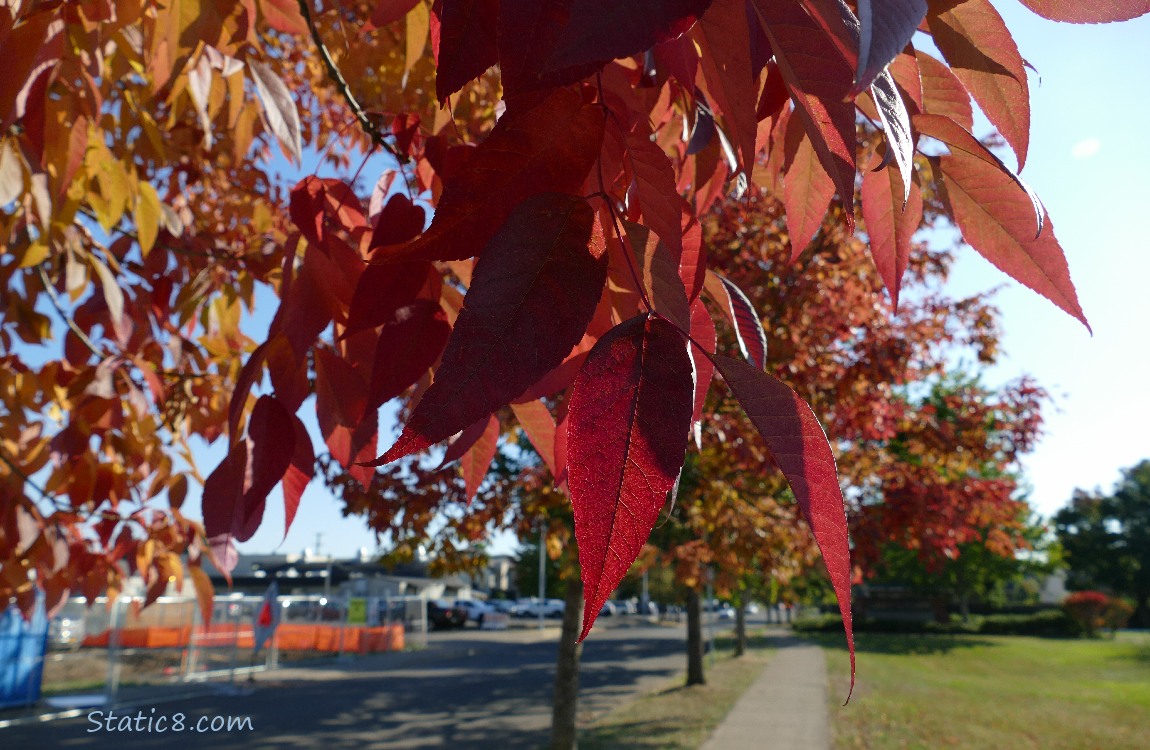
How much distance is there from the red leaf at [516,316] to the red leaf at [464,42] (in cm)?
13

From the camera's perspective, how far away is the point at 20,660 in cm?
1173

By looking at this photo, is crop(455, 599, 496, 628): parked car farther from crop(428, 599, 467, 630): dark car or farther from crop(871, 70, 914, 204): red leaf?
crop(871, 70, 914, 204): red leaf

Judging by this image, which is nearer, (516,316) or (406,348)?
(516,316)

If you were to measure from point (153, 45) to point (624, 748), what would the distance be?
909cm

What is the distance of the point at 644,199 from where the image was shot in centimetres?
61

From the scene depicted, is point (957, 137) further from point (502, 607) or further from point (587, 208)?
point (502, 607)

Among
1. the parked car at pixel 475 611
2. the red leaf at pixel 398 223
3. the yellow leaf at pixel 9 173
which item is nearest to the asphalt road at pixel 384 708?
the yellow leaf at pixel 9 173

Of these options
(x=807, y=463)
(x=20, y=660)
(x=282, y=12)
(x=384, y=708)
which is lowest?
(x=384, y=708)

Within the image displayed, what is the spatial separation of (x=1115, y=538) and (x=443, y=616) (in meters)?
42.9

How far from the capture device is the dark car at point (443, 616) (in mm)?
35219

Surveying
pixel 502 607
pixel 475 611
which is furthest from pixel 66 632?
pixel 502 607

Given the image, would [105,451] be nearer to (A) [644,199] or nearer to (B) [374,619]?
(A) [644,199]

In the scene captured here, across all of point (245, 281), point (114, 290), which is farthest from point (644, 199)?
point (245, 281)

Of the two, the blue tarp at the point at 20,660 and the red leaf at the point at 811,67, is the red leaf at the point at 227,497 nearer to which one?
the red leaf at the point at 811,67
